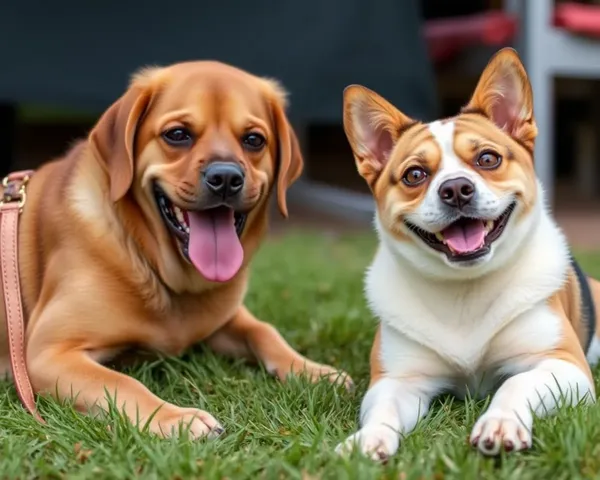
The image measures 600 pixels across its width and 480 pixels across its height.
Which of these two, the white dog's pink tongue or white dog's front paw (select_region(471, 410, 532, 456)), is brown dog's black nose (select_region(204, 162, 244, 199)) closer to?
the white dog's pink tongue

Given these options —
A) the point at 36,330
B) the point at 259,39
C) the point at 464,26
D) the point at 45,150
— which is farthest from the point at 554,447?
the point at 45,150

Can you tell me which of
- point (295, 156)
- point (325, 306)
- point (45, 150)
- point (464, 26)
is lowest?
point (45, 150)

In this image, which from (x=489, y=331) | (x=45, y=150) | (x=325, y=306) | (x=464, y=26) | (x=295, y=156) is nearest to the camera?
(x=489, y=331)

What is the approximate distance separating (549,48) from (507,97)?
3.91 meters

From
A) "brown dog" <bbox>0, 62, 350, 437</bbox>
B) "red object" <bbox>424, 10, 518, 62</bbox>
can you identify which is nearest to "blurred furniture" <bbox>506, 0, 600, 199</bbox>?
"red object" <bbox>424, 10, 518, 62</bbox>

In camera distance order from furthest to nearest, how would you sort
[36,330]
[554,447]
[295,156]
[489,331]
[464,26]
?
[464,26] < [295,156] < [36,330] < [489,331] < [554,447]

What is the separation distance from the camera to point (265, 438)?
220 cm

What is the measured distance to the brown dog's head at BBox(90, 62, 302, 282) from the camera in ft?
8.62

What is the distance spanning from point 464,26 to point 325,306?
3.79 meters

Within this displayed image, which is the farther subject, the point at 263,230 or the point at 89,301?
the point at 263,230

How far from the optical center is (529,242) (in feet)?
8.27

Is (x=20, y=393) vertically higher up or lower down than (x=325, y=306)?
higher up

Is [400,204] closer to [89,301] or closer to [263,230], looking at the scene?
[263,230]

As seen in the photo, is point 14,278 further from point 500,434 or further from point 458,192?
point 500,434
